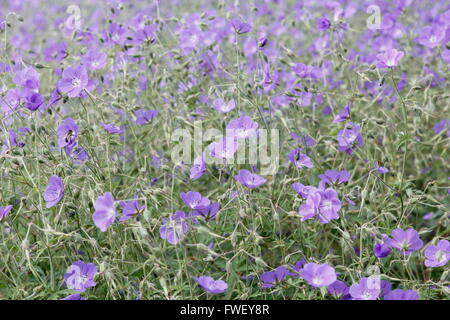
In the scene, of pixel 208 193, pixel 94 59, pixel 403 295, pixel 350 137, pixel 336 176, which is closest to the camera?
pixel 403 295

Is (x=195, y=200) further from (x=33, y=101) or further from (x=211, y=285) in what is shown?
(x=33, y=101)

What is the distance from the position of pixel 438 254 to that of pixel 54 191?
1.27 meters

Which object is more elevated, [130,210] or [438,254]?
[130,210]

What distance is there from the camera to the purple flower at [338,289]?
2.04 metres

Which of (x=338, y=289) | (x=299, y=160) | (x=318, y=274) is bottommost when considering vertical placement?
(x=338, y=289)

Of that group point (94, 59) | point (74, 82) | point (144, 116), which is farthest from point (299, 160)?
point (94, 59)

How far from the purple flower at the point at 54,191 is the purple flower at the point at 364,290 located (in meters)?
0.96

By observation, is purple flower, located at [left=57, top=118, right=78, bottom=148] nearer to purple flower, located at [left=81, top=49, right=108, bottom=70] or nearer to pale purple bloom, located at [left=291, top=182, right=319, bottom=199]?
purple flower, located at [left=81, top=49, right=108, bottom=70]

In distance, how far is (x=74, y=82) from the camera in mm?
2324

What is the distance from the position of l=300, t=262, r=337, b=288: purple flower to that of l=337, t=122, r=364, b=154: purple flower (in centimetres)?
65

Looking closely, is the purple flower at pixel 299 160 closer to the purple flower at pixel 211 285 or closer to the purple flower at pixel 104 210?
the purple flower at pixel 211 285

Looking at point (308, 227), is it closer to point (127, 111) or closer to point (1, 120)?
point (127, 111)

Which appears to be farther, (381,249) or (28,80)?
(28,80)
